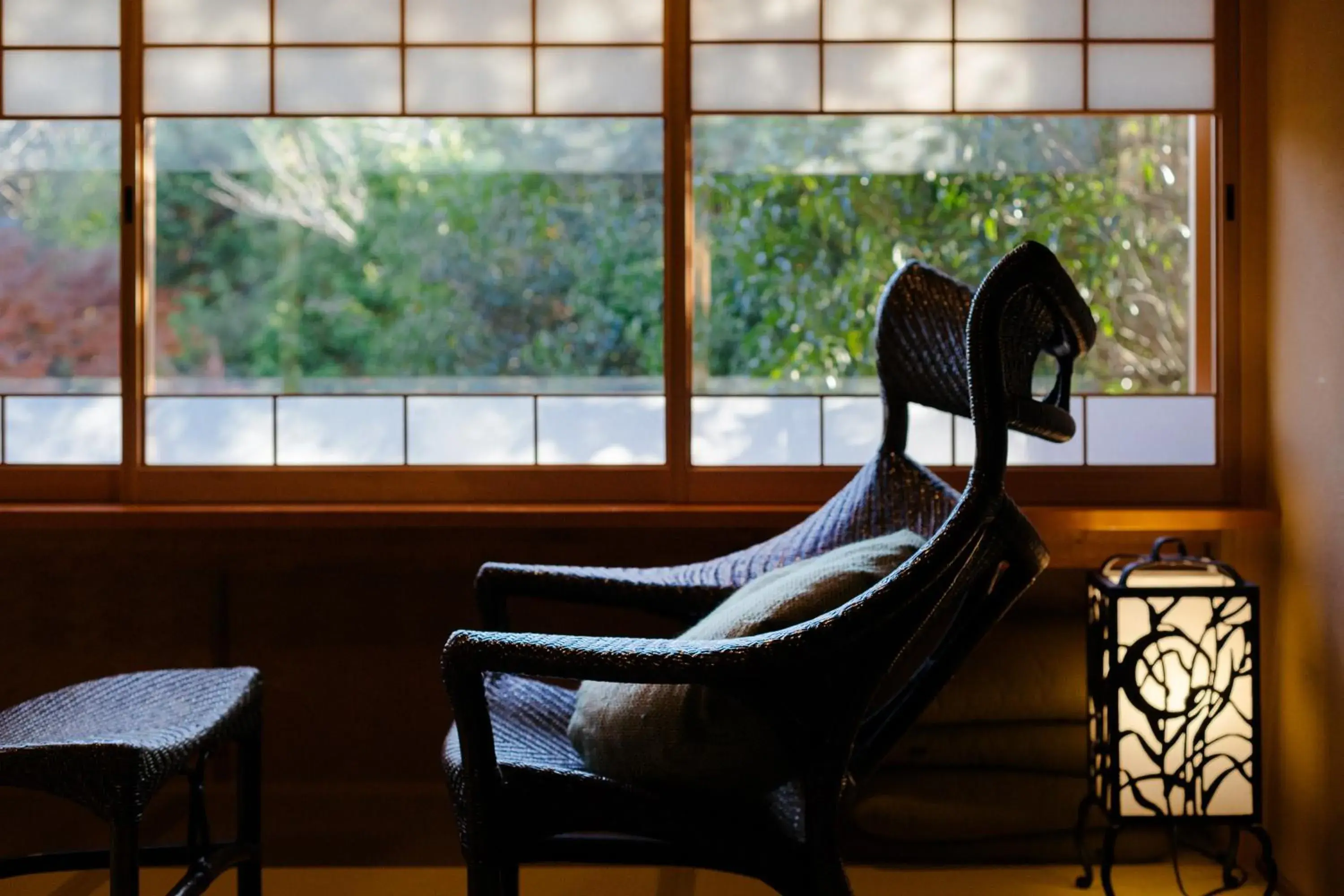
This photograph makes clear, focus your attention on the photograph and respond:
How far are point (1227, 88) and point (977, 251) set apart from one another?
2.99ft

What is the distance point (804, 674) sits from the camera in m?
1.29

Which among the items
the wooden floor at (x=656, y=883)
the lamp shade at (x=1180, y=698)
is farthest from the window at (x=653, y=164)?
the wooden floor at (x=656, y=883)

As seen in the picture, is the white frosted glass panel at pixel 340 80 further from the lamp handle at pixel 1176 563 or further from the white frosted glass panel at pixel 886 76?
the lamp handle at pixel 1176 563

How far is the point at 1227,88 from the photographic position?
2.45m

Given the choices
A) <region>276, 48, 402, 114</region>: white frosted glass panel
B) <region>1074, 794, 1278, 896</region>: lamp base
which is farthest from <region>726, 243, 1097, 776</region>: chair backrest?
<region>276, 48, 402, 114</region>: white frosted glass panel

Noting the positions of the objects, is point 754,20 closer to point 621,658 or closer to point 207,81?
point 207,81

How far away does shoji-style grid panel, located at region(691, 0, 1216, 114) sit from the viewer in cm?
247

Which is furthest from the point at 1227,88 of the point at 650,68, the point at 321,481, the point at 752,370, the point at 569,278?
the point at 569,278

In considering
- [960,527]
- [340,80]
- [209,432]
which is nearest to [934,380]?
[960,527]

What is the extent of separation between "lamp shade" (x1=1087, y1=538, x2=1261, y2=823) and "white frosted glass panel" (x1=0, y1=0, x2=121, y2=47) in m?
2.32

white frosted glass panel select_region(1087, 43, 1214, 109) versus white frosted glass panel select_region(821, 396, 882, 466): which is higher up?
white frosted glass panel select_region(1087, 43, 1214, 109)

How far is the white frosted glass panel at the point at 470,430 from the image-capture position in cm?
258

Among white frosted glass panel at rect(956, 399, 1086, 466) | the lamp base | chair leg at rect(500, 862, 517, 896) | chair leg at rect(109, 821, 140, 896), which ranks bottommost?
the lamp base

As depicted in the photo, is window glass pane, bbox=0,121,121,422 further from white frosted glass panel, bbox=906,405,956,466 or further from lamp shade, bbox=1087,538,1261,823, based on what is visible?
lamp shade, bbox=1087,538,1261,823
